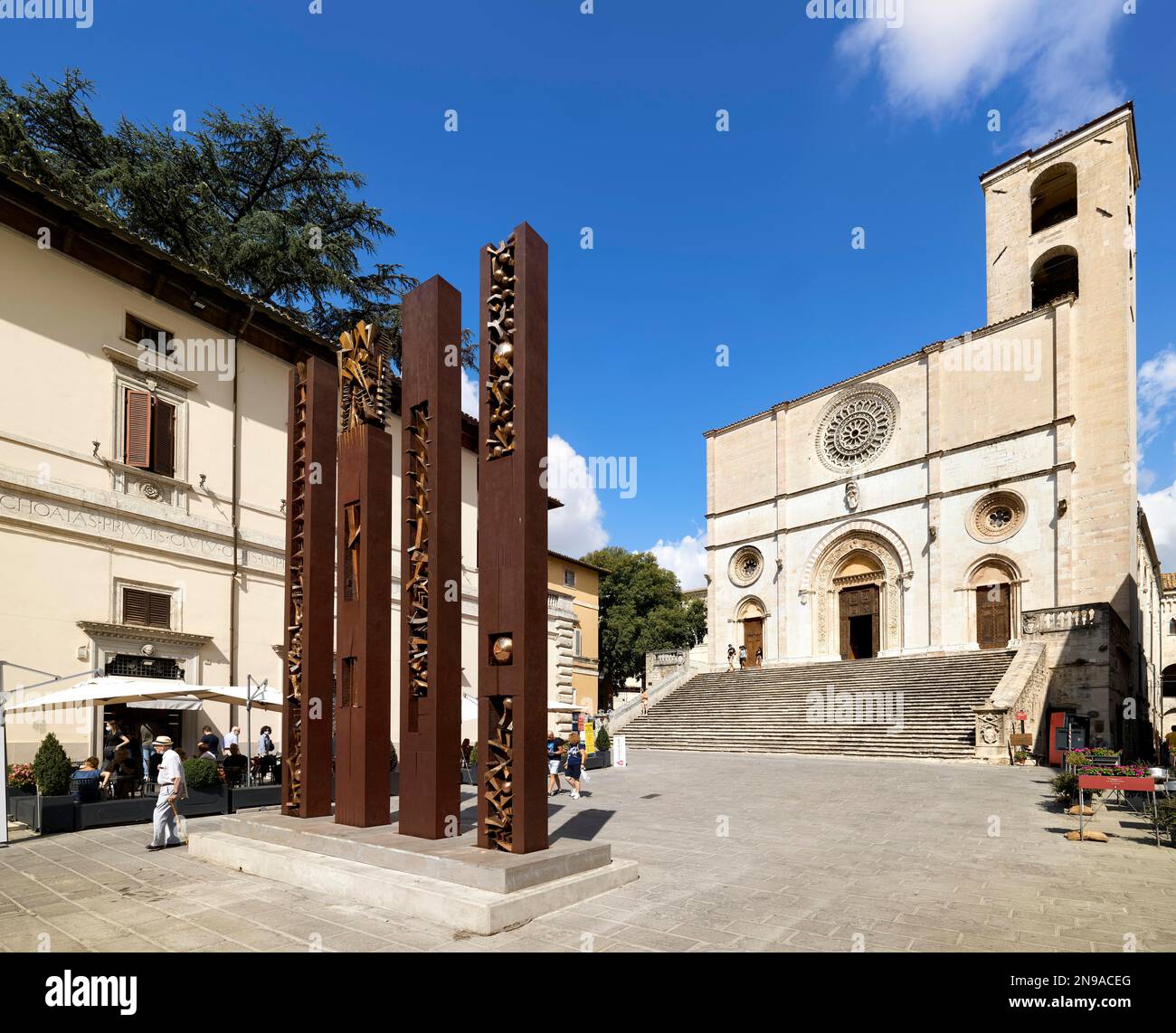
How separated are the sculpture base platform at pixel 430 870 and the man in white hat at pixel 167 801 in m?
1.08

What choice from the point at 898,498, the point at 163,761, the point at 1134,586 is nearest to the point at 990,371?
the point at 898,498

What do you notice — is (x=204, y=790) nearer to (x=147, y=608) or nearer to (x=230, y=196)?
(x=147, y=608)

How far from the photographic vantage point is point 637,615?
5525 centimetres

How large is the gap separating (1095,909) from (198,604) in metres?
16.7

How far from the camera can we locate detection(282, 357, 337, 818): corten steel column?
412 inches

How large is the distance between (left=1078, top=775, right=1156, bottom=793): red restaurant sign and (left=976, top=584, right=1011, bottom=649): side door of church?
21.6m

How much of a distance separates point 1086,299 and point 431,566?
110 feet

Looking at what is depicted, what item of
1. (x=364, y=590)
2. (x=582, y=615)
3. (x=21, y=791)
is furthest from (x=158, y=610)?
(x=582, y=615)

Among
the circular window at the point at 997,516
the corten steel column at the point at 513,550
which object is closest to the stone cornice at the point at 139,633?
the corten steel column at the point at 513,550

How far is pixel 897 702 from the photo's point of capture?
27.3m

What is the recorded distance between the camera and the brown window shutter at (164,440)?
16875 millimetres

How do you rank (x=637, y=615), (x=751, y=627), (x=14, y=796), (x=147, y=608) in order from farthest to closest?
(x=637, y=615), (x=751, y=627), (x=147, y=608), (x=14, y=796)

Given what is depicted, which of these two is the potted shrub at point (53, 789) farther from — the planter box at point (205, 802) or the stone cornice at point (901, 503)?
the stone cornice at point (901, 503)

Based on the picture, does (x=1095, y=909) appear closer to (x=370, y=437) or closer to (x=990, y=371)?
(x=370, y=437)
